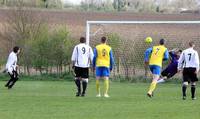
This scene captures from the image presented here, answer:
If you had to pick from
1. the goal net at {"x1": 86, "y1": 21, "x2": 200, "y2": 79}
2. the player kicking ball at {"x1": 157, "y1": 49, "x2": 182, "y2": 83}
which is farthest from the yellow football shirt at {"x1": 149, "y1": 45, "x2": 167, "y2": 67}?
the goal net at {"x1": 86, "y1": 21, "x2": 200, "y2": 79}

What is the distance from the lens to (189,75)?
2409 cm

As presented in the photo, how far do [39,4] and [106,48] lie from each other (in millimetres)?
41826

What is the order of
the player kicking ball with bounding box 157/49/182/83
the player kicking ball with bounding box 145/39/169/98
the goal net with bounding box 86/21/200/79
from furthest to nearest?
the goal net with bounding box 86/21/200/79, the player kicking ball with bounding box 157/49/182/83, the player kicking ball with bounding box 145/39/169/98

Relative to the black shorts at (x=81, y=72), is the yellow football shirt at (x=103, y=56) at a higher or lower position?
higher

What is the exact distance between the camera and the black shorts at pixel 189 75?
24000 millimetres

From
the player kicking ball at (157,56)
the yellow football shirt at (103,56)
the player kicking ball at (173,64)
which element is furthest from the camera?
the player kicking ball at (173,64)

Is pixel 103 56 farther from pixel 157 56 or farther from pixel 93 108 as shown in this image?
pixel 93 108

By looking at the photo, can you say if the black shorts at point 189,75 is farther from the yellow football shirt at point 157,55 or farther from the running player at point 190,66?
the yellow football shirt at point 157,55

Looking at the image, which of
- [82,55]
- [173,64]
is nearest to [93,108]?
[82,55]

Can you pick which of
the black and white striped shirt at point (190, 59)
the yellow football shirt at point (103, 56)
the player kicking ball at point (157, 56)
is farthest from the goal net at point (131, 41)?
the yellow football shirt at point (103, 56)

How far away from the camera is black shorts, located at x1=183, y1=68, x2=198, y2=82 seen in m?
24.0

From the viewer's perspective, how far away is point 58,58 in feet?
131

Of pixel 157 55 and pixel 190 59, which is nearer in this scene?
pixel 190 59

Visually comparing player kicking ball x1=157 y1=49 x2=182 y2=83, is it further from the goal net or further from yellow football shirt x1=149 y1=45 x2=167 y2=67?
yellow football shirt x1=149 y1=45 x2=167 y2=67
